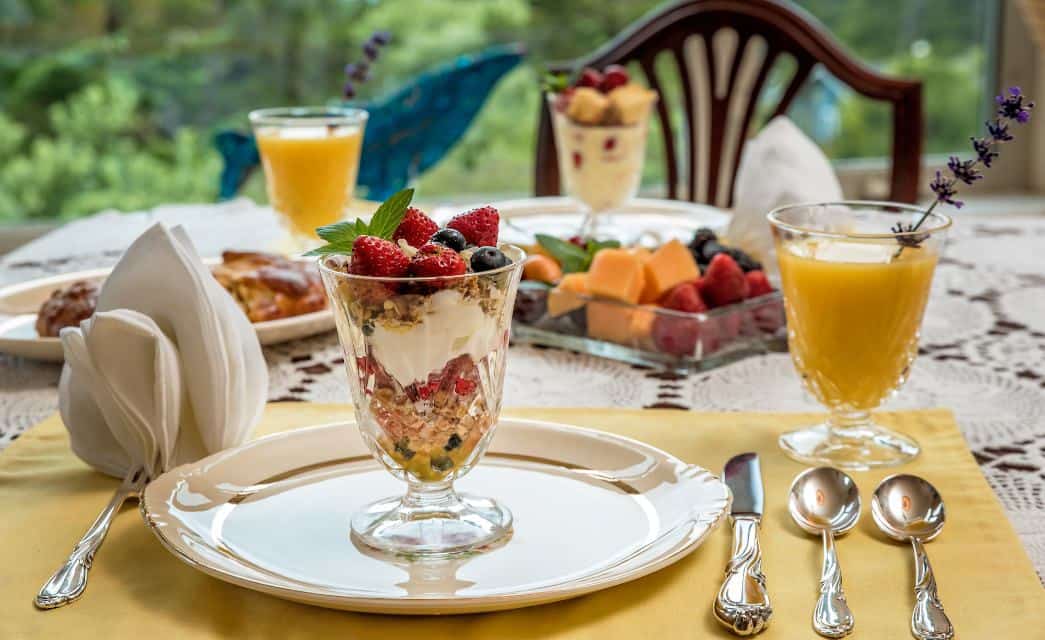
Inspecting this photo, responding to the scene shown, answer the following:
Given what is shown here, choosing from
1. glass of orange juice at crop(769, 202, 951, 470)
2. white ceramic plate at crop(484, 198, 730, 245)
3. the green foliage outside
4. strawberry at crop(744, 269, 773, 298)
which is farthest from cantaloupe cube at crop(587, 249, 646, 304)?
the green foliage outside

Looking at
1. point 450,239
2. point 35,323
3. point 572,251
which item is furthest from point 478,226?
point 35,323

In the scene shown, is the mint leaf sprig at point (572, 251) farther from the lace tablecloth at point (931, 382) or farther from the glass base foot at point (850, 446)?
the glass base foot at point (850, 446)

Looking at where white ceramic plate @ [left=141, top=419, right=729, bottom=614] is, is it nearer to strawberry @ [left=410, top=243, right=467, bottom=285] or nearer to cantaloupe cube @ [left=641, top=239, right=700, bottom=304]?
strawberry @ [left=410, top=243, right=467, bottom=285]

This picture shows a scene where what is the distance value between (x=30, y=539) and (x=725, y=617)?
507 millimetres

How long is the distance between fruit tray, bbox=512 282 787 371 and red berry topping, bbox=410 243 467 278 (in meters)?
0.56

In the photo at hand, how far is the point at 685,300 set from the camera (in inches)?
54.3

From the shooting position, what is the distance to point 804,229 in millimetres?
1132

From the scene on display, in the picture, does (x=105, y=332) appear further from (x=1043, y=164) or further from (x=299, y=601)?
(x=1043, y=164)

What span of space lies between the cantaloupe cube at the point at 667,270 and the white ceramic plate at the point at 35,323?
0.38 m

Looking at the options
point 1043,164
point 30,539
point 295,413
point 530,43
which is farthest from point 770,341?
point 1043,164

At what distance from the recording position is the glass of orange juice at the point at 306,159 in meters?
1.89

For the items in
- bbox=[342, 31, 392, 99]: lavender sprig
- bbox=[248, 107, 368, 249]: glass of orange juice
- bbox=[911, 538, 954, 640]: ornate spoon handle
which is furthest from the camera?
bbox=[248, 107, 368, 249]: glass of orange juice

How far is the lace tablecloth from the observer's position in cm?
112

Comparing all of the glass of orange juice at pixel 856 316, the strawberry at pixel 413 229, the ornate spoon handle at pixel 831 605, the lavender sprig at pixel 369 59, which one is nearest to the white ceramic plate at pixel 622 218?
the lavender sprig at pixel 369 59
